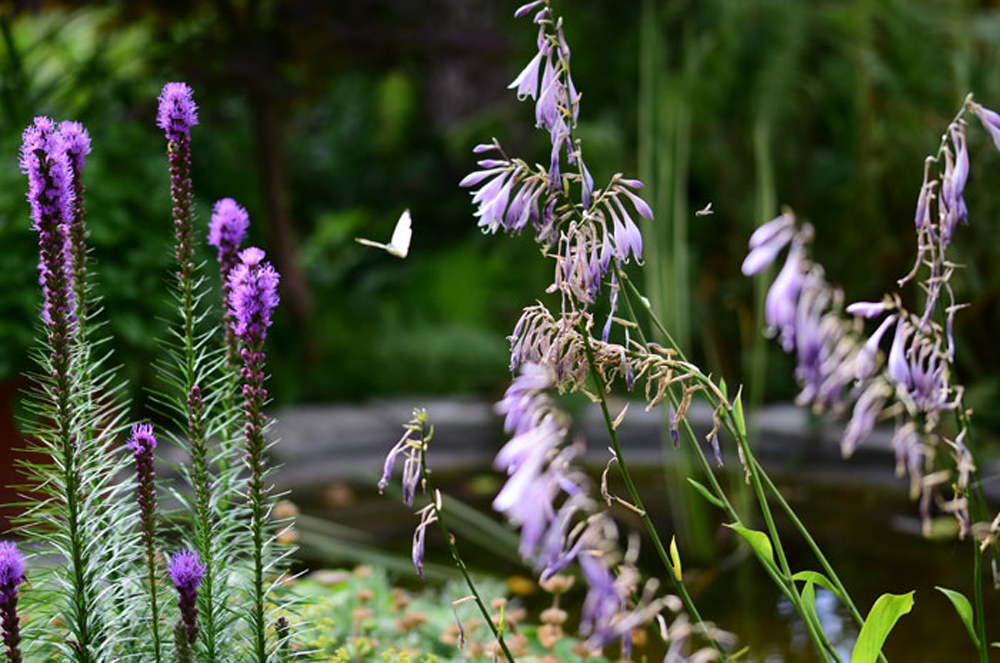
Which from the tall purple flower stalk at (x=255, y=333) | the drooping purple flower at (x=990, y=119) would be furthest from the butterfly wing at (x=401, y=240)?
the drooping purple flower at (x=990, y=119)

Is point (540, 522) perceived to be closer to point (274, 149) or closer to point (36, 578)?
point (36, 578)

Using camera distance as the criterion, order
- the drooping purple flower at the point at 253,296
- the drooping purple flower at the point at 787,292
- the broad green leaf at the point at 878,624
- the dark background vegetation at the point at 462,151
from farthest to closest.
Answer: the dark background vegetation at the point at 462,151 < the broad green leaf at the point at 878,624 < the drooping purple flower at the point at 253,296 < the drooping purple flower at the point at 787,292

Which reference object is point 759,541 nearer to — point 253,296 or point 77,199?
point 253,296

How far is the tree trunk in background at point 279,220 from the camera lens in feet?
16.2

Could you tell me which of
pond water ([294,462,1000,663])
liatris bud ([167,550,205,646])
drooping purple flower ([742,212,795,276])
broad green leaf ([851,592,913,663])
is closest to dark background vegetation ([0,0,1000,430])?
pond water ([294,462,1000,663])

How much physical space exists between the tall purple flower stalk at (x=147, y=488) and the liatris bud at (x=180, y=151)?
0.19 meters

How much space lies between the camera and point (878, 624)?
4.51 ft

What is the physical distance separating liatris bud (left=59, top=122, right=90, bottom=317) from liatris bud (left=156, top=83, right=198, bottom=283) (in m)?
0.10

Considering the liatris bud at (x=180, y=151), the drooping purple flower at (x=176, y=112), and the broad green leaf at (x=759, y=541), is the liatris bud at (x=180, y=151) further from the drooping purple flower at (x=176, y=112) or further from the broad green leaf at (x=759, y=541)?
the broad green leaf at (x=759, y=541)

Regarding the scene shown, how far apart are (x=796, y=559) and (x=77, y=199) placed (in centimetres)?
250

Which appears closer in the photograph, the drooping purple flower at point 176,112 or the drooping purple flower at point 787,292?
the drooping purple flower at point 787,292

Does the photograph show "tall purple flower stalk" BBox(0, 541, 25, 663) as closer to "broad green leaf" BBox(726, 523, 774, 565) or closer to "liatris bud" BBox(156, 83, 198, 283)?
"liatris bud" BBox(156, 83, 198, 283)

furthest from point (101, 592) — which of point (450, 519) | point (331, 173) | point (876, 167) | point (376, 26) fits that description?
point (331, 173)

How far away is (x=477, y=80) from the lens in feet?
23.2
